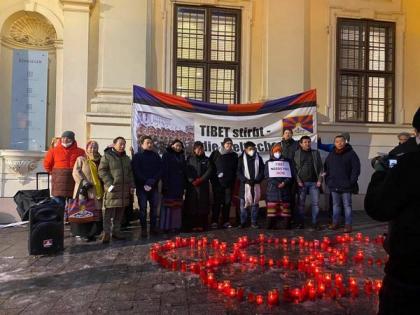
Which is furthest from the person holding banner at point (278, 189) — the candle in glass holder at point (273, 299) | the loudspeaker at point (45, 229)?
the candle in glass holder at point (273, 299)

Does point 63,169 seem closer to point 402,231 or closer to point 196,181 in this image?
point 196,181

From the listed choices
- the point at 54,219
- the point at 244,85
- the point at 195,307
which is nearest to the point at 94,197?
the point at 54,219

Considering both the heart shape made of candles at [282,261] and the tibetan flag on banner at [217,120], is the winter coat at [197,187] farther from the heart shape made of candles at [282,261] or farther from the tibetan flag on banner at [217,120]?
the tibetan flag on banner at [217,120]

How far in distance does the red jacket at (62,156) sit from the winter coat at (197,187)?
2.05m

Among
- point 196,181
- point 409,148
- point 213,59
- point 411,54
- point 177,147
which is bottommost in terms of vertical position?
point 196,181

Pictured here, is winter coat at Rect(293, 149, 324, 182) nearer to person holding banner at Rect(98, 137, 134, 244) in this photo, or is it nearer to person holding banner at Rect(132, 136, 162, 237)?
person holding banner at Rect(132, 136, 162, 237)

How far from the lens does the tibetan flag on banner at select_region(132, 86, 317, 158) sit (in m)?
9.11

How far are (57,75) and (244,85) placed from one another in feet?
14.7

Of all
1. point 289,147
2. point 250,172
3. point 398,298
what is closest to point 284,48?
point 289,147

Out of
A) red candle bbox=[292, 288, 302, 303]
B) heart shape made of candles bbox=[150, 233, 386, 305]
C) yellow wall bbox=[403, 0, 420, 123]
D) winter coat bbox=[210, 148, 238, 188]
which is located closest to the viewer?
red candle bbox=[292, 288, 302, 303]

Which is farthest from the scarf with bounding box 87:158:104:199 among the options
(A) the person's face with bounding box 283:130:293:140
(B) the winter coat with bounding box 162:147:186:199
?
(A) the person's face with bounding box 283:130:293:140

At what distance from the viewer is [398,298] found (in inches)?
80.7

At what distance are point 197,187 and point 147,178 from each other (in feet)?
3.48

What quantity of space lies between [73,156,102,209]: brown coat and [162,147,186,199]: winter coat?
1299 mm
